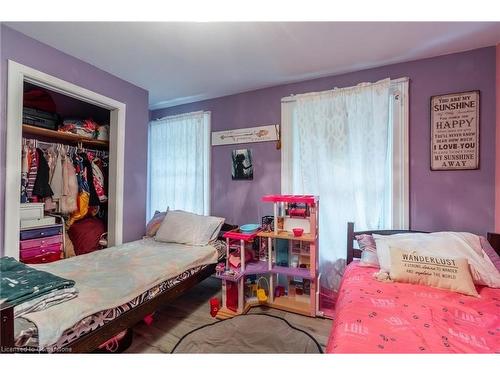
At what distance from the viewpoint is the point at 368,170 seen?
2102 mm

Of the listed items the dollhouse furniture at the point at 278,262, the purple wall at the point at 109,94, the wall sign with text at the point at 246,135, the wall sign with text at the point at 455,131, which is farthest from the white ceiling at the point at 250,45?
the dollhouse furniture at the point at 278,262

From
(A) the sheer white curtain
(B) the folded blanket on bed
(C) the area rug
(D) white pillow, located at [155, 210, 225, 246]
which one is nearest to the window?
(C) the area rug

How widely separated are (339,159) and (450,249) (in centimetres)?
108

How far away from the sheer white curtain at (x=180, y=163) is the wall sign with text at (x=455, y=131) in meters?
2.32

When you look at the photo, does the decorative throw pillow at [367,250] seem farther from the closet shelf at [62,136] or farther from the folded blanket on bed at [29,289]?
the closet shelf at [62,136]

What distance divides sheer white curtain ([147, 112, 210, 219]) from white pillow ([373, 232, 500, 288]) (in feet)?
6.55

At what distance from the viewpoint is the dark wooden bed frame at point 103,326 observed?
895mm

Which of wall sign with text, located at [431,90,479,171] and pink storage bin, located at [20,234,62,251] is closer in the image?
wall sign with text, located at [431,90,479,171]

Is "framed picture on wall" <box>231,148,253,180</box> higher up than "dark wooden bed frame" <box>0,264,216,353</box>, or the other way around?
"framed picture on wall" <box>231,148,253,180</box>

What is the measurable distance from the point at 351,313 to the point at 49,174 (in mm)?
2794

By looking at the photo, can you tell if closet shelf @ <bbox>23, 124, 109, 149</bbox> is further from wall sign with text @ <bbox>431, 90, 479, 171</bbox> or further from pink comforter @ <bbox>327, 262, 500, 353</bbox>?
wall sign with text @ <bbox>431, 90, 479, 171</bbox>

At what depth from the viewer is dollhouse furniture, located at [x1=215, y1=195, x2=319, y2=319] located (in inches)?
78.4

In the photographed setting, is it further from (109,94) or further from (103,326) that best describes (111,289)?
(109,94)
